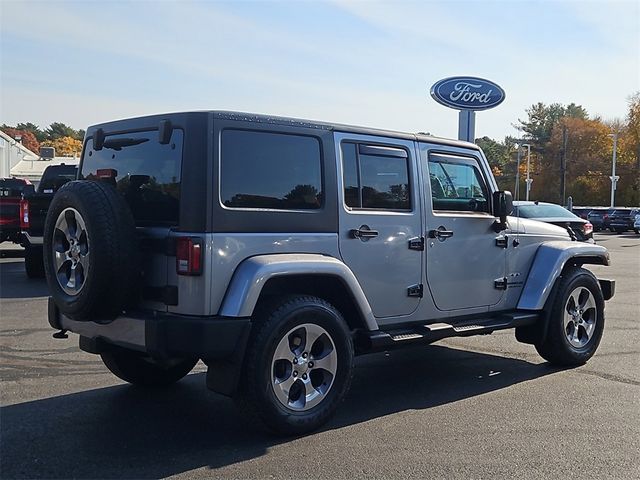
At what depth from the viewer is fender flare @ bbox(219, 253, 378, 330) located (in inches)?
169

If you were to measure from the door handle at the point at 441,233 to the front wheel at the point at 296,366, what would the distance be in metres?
1.25

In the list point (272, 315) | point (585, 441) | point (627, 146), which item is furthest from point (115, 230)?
point (627, 146)

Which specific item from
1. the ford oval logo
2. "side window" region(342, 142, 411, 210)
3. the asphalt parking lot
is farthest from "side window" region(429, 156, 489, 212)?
the ford oval logo

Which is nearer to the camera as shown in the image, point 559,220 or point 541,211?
point 559,220

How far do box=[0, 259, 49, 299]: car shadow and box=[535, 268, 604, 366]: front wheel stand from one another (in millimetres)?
6927

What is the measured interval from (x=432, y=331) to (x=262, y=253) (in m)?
1.69

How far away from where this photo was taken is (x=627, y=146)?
213ft

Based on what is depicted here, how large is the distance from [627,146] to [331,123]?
6679 cm

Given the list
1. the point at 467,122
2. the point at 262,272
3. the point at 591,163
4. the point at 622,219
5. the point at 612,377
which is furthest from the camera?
the point at 591,163

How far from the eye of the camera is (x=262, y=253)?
4543 mm

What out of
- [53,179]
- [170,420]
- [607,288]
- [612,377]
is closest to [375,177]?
[170,420]

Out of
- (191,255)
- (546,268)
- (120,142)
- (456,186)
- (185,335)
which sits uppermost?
(120,142)

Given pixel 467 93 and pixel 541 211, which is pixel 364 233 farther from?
pixel 467 93

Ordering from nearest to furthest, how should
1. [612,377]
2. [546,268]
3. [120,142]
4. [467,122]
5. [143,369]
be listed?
[120,142], [143,369], [612,377], [546,268], [467,122]
